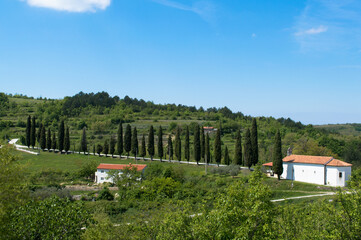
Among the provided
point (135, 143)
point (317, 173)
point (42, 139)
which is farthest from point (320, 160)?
point (42, 139)

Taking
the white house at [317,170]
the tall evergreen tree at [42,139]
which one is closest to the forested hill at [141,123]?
the tall evergreen tree at [42,139]

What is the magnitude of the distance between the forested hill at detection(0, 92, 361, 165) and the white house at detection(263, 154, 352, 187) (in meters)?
20.1

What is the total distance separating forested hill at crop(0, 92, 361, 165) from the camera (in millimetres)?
76431

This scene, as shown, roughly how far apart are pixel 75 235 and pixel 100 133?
85.2 meters

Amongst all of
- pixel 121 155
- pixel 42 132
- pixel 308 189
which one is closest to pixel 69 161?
pixel 121 155

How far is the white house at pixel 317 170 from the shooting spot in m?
41.1

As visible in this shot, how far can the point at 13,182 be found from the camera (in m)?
17.3

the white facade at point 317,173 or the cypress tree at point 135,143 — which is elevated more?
the cypress tree at point 135,143

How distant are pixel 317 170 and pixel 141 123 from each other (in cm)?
7545

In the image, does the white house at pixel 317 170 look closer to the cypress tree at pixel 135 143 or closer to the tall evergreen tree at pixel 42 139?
the cypress tree at pixel 135 143

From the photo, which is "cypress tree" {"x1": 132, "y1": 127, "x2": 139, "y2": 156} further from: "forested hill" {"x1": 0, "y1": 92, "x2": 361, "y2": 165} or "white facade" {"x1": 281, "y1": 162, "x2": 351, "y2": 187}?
"white facade" {"x1": 281, "y1": 162, "x2": 351, "y2": 187}

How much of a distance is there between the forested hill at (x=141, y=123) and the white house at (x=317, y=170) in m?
20.1

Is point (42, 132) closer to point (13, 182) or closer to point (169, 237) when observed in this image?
point (13, 182)

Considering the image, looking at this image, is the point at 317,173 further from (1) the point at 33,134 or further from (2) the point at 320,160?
(1) the point at 33,134
